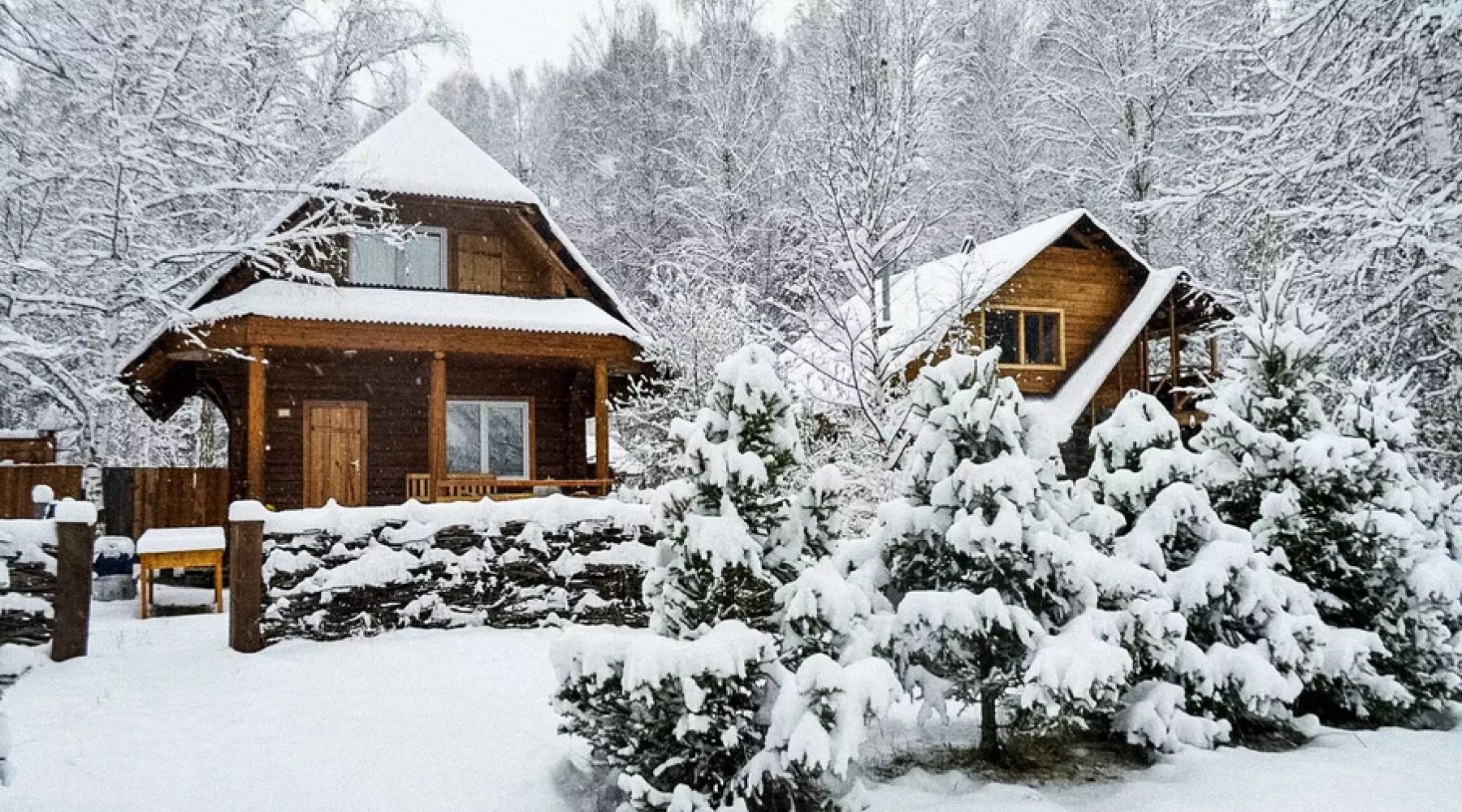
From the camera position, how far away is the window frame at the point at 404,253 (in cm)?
1584

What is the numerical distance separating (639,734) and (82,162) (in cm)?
1270

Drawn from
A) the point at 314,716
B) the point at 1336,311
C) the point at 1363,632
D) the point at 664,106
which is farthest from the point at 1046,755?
the point at 664,106

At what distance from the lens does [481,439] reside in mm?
17266

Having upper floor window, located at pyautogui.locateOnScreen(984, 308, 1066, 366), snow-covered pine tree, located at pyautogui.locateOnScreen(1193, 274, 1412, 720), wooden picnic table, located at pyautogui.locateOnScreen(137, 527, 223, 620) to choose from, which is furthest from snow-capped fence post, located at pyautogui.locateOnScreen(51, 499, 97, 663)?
upper floor window, located at pyautogui.locateOnScreen(984, 308, 1066, 366)

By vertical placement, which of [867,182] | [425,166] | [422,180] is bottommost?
[867,182]

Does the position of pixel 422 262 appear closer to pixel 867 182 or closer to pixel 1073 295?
pixel 867 182

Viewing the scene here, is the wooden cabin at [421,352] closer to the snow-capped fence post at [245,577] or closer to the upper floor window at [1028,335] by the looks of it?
the snow-capped fence post at [245,577]

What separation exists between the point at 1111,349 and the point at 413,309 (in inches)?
576

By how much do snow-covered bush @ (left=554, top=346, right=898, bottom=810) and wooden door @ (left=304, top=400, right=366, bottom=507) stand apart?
498 inches

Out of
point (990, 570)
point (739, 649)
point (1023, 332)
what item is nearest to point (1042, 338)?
point (1023, 332)

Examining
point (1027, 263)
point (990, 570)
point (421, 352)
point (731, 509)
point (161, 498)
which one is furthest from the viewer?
point (1027, 263)

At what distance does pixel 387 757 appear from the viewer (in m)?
5.57

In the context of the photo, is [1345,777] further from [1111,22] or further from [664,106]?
[664,106]

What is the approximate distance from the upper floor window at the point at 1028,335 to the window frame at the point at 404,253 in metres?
11.3
